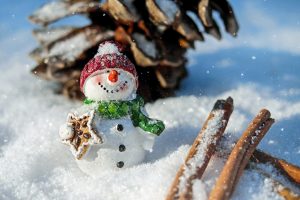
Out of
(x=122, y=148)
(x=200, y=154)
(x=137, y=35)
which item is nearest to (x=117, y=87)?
(x=122, y=148)

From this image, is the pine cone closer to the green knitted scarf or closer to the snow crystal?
the snow crystal

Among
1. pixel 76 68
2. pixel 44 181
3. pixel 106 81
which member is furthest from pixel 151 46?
pixel 44 181

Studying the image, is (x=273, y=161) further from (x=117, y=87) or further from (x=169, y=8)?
(x=169, y=8)

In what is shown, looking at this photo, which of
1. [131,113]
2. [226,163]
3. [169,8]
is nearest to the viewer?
[226,163]

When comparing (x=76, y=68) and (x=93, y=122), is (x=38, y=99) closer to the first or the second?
(x=76, y=68)

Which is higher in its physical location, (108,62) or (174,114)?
(108,62)

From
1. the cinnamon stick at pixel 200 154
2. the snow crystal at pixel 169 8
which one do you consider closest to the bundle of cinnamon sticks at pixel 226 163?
the cinnamon stick at pixel 200 154

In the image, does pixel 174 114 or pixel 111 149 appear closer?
pixel 111 149
